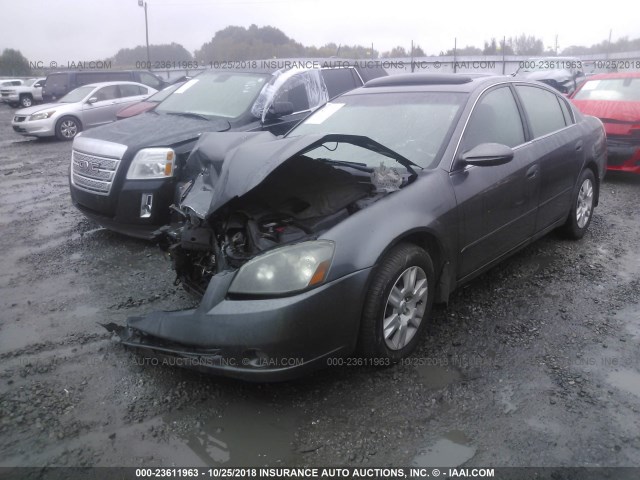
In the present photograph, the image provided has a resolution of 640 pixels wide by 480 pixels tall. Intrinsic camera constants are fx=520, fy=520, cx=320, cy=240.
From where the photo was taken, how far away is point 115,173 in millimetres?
4906

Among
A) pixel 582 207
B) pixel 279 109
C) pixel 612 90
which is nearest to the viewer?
pixel 582 207

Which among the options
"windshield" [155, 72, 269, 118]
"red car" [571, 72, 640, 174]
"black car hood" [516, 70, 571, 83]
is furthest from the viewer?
"black car hood" [516, 70, 571, 83]

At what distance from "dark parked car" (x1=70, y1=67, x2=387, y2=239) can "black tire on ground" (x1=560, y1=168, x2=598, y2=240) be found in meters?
2.71

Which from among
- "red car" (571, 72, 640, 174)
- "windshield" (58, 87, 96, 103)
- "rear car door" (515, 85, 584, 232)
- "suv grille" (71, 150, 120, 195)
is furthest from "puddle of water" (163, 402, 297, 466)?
"windshield" (58, 87, 96, 103)

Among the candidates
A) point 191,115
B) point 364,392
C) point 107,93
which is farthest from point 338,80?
point 107,93

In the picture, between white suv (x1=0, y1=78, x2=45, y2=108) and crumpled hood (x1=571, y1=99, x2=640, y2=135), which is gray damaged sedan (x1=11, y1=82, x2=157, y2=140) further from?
white suv (x1=0, y1=78, x2=45, y2=108)

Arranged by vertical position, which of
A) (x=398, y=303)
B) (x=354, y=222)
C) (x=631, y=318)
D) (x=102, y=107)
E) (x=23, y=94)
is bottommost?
(x=631, y=318)

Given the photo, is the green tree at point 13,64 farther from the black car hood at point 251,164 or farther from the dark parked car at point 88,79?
the black car hood at point 251,164

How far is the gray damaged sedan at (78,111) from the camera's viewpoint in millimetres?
13590

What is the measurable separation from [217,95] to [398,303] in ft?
14.0

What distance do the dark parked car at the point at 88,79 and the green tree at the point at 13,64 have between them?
88.7 feet

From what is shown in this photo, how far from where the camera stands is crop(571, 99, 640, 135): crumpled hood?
7.17 meters

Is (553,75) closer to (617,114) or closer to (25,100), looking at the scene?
(617,114)

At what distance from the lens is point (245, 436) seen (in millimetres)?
2494
